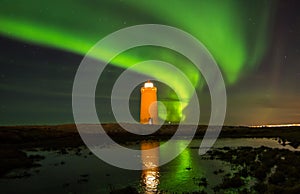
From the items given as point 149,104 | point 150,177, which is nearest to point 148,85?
point 149,104

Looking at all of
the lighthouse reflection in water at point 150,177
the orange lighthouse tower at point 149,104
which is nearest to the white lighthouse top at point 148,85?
the orange lighthouse tower at point 149,104

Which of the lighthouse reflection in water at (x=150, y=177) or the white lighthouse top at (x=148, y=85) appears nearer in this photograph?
the lighthouse reflection in water at (x=150, y=177)

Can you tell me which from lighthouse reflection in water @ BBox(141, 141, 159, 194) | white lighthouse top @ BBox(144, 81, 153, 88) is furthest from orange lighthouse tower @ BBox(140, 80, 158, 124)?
lighthouse reflection in water @ BBox(141, 141, 159, 194)

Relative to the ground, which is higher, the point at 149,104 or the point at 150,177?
the point at 149,104

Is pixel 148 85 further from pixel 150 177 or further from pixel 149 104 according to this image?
pixel 150 177

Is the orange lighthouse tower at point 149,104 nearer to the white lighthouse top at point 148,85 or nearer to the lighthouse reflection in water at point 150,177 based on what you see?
the white lighthouse top at point 148,85

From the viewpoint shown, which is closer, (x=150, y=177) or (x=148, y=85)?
(x=150, y=177)

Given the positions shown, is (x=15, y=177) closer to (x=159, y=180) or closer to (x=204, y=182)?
(x=159, y=180)

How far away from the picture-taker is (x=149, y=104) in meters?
95.8

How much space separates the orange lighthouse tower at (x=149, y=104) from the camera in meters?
96.1

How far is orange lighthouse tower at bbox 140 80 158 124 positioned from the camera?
96125 millimetres

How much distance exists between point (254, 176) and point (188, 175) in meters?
4.59

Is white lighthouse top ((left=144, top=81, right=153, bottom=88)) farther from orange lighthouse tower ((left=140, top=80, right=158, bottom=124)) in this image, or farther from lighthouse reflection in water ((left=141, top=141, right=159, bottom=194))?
lighthouse reflection in water ((left=141, top=141, right=159, bottom=194))

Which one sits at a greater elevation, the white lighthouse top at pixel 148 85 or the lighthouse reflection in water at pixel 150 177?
the white lighthouse top at pixel 148 85
